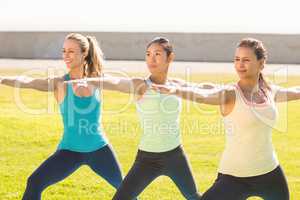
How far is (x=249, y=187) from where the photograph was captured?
15.2 feet

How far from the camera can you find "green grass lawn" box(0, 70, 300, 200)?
769 cm

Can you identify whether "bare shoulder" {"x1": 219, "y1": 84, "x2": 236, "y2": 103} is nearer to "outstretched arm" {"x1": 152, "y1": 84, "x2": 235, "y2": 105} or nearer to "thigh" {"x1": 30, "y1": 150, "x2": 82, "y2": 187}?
"outstretched arm" {"x1": 152, "y1": 84, "x2": 235, "y2": 105}

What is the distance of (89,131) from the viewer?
566 cm

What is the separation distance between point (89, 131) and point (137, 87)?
2.47 ft

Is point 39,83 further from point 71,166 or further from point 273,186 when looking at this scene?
point 273,186

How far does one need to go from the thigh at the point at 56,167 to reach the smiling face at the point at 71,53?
87cm

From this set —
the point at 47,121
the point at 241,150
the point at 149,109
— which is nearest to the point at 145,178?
the point at 149,109

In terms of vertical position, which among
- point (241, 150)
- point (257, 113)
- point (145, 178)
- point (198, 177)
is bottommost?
point (198, 177)

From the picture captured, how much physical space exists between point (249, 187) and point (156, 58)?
1550 millimetres

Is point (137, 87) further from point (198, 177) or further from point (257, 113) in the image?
point (198, 177)

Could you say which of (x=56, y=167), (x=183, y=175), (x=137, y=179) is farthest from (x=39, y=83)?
(x=183, y=175)

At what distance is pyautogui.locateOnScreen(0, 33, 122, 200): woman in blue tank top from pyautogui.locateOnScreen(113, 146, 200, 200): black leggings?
42 centimetres

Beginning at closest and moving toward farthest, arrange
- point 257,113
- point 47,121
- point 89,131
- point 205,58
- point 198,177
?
point 257,113 < point 89,131 < point 198,177 < point 47,121 < point 205,58

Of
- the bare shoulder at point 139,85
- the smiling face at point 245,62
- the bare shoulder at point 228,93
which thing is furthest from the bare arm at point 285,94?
the bare shoulder at point 139,85
